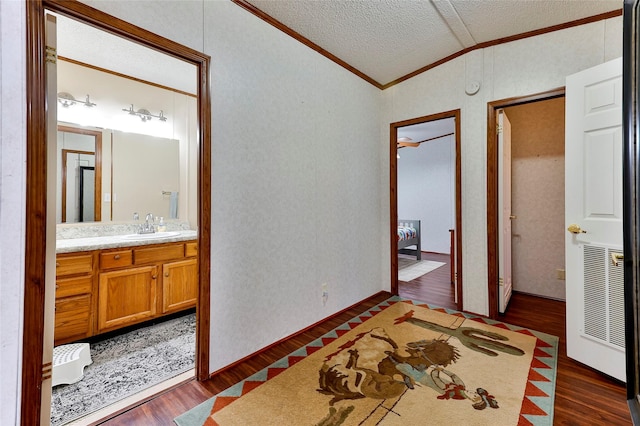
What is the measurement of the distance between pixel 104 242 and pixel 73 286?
1.34ft

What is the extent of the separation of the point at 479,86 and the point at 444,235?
426 centimetres

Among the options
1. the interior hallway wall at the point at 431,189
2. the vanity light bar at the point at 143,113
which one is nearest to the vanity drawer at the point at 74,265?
the vanity light bar at the point at 143,113

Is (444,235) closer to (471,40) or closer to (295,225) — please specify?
(471,40)

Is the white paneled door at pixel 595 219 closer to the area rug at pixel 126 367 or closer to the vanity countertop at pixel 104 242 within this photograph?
the area rug at pixel 126 367

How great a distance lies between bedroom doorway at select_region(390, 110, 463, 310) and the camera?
4395 millimetres

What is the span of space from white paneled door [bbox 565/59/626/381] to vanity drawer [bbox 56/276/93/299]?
389 cm

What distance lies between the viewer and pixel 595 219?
189 centimetres

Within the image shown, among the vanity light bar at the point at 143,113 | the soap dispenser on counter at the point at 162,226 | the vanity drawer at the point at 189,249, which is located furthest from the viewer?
the soap dispenser on counter at the point at 162,226

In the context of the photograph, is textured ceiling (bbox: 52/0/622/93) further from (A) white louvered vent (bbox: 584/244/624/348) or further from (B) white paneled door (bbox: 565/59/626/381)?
(A) white louvered vent (bbox: 584/244/624/348)

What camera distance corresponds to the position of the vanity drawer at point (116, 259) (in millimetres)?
2398

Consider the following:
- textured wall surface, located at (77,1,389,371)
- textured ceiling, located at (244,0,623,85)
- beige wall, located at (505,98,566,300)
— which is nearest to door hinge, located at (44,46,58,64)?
textured wall surface, located at (77,1,389,371)

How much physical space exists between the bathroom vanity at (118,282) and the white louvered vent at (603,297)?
9.22 ft

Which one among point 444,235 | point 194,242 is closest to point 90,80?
point 194,242

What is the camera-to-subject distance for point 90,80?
2.79 m
